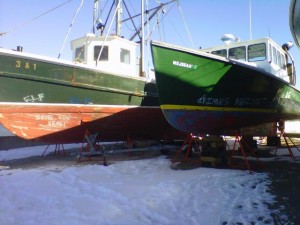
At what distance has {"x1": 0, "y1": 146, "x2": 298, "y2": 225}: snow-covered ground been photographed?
3.41 meters

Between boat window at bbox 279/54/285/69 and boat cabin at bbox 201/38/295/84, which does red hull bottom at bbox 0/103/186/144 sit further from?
boat window at bbox 279/54/285/69

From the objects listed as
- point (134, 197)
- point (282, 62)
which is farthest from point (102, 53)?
point (134, 197)

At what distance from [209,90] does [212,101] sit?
0.84 feet

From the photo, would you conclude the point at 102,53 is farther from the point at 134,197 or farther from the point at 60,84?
the point at 134,197

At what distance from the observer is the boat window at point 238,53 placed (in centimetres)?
872

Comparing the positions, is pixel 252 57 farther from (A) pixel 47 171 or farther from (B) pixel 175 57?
(A) pixel 47 171

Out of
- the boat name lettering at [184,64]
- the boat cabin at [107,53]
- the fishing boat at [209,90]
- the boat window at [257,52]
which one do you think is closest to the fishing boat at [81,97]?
the boat cabin at [107,53]

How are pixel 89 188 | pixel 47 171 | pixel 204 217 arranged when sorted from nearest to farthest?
pixel 204 217 < pixel 89 188 < pixel 47 171

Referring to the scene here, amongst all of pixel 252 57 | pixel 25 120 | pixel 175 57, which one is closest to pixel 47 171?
pixel 25 120

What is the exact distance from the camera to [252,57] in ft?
28.2

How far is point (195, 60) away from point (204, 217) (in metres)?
3.70

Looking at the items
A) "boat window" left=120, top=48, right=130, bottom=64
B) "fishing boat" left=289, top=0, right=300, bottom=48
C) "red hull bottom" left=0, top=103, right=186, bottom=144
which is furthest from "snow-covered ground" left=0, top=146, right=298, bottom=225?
"boat window" left=120, top=48, right=130, bottom=64

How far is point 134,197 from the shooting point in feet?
13.9

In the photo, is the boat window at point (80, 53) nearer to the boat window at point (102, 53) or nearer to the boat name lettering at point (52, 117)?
the boat window at point (102, 53)
